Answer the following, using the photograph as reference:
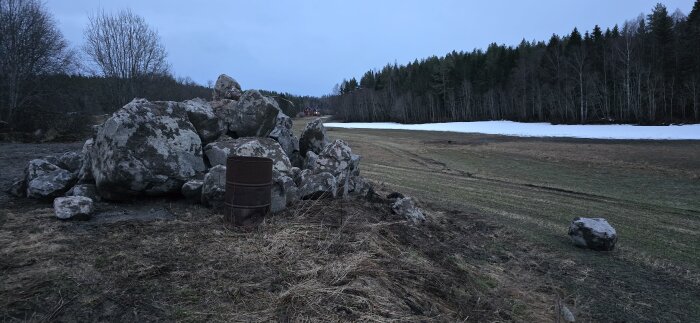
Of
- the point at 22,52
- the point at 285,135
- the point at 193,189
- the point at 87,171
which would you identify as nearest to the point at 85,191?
the point at 87,171

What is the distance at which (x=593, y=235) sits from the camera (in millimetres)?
7320

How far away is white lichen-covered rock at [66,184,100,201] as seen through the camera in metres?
6.61

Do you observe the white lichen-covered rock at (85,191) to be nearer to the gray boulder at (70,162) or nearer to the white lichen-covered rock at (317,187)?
the gray boulder at (70,162)

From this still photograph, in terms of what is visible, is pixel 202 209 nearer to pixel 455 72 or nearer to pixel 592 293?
pixel 592 293

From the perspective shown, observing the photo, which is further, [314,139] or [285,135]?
[314,139]

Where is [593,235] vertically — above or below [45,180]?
below

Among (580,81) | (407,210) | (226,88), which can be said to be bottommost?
(407,210)

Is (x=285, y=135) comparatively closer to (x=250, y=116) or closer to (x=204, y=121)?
(x=250, y=116)

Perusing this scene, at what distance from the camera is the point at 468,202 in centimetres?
1108

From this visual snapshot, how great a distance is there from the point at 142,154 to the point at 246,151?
5.76 feet

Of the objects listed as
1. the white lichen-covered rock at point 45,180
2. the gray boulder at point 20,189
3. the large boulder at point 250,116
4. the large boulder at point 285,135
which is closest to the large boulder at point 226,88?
the large boulder at point 250,116

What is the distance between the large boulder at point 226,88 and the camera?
1090 cm

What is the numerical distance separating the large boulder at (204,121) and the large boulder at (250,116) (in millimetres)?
508


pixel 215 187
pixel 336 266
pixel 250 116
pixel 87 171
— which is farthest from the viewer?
pixel 250 116
